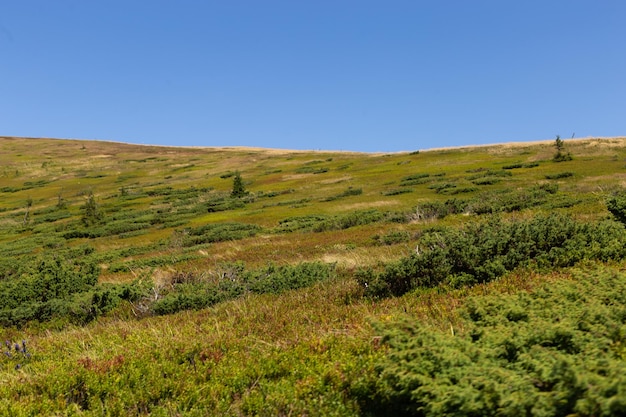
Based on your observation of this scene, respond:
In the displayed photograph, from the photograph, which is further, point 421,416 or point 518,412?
point 421,416

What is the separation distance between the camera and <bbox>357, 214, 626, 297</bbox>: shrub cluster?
25.8 feet

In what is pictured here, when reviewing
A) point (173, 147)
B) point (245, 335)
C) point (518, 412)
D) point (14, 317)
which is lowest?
point (14, 317)

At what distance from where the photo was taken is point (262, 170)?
274 ft

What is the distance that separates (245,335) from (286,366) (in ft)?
5.49

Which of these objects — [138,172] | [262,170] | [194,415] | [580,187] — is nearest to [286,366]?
[194,415]

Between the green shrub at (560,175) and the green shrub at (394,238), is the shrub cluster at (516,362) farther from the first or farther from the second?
the green shrub at (560,175)

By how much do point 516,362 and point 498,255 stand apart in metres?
5.00

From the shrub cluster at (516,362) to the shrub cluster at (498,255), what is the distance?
252 centimetres

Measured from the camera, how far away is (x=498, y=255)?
8.29 meters

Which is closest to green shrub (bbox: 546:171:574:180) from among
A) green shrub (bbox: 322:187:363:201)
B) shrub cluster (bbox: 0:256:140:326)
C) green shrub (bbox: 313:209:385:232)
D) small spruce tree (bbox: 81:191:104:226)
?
green shrub (bbox: 322:187:363:201)

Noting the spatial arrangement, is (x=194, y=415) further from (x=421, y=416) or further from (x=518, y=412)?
(x=518, y=412)

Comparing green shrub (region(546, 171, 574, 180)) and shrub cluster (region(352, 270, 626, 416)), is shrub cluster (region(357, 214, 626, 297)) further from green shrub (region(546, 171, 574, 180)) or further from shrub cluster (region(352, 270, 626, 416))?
green shrub (region(546, 171, 574, 180))

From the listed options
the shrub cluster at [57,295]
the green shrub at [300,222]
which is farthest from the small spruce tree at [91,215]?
the shrub cluster at [57,295]

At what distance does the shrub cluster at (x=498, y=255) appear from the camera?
787 cm
